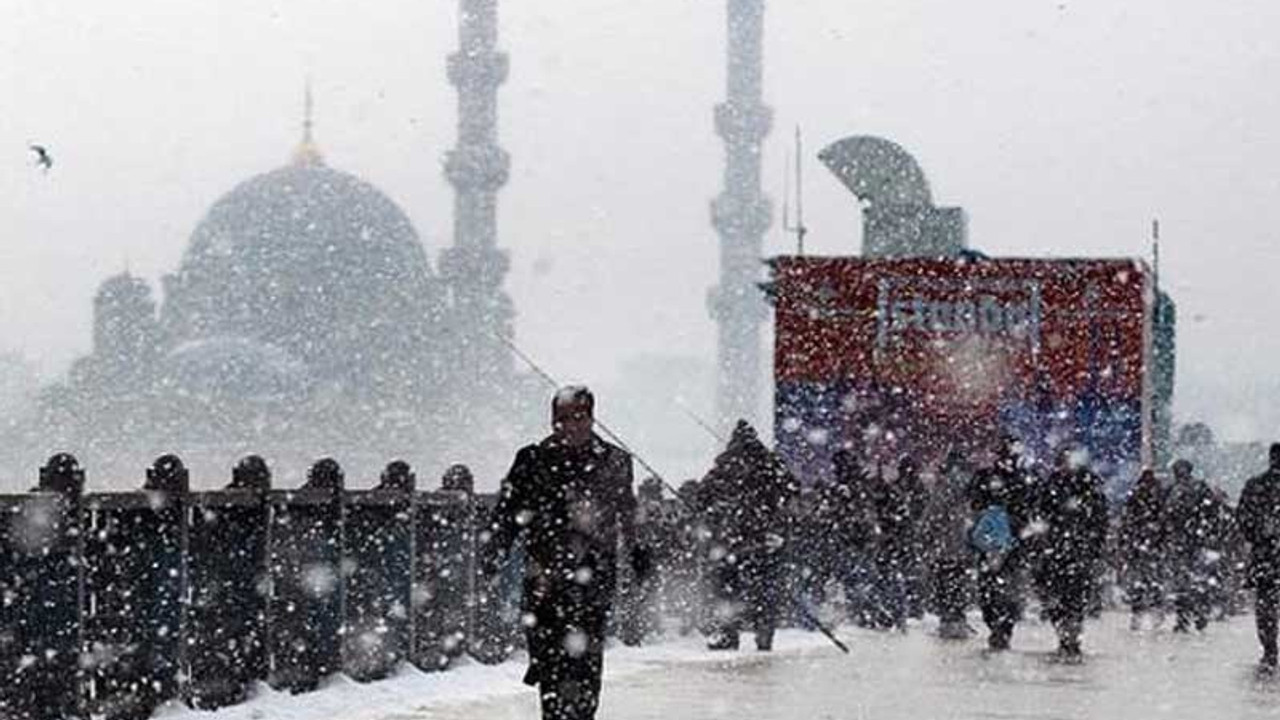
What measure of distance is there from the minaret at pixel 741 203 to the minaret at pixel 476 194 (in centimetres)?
1355

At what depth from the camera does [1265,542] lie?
60.3 feet

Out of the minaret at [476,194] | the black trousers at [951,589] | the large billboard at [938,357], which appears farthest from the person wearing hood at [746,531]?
the minaret at [476,194]

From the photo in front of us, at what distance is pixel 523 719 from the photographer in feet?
39.1

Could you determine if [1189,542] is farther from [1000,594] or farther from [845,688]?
[845,688]

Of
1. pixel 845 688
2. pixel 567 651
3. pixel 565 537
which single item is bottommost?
pixel 845 688

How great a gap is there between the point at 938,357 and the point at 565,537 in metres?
20.7

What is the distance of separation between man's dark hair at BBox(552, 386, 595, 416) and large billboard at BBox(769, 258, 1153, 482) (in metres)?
19.9

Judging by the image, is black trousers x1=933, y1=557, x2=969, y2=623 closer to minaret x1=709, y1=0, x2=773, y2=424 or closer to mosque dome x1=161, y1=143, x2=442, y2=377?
minaret x1=709, y1=0, x2=773, y2=424

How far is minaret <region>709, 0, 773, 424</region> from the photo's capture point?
155500 millimetres

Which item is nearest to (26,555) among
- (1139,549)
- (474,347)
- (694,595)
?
(694,595)

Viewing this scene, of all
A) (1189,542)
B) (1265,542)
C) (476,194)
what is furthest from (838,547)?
(476,194)

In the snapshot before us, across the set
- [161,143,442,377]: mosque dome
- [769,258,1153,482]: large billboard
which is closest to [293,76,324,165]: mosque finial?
[161,143,442,377]: mosque dome

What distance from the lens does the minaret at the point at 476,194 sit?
151 m

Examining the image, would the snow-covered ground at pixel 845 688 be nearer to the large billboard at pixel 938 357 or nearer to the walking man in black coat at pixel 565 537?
the walking man in black coat at pixel 565 537
